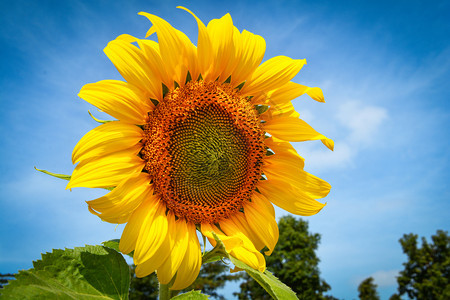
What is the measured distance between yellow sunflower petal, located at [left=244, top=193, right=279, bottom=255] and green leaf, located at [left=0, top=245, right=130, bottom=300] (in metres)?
0.93

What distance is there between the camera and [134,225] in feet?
7.43

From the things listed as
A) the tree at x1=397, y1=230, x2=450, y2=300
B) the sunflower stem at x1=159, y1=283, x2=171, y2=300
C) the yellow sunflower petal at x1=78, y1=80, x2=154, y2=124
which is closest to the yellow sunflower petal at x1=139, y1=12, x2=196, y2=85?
the yellow sunflower petal at x1=78, y1=80, x2=154, y2=124

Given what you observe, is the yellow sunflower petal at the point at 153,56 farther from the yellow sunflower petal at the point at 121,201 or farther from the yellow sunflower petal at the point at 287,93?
the yellow sunflower petal at the point at 287,93

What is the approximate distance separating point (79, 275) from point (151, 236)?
0.53 meters

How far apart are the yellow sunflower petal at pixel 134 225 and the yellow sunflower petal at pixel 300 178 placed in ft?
2.96

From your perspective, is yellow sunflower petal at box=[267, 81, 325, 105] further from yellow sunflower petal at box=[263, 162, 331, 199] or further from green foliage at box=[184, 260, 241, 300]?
green foliage at box=[184, 260, 241, 300]

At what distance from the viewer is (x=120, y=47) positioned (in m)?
2.34

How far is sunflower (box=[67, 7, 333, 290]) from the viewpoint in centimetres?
227

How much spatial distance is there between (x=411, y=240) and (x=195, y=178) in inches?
1762

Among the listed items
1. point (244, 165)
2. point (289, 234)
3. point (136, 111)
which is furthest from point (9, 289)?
point (289, 234)

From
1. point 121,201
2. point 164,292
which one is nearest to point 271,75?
point 121,201

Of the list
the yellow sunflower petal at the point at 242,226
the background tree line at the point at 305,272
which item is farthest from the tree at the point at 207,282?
the yellow sunflower petal at the point at 242,226

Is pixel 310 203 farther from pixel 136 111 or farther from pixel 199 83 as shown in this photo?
pixel 136 111

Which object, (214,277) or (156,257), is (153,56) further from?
(214,277)
